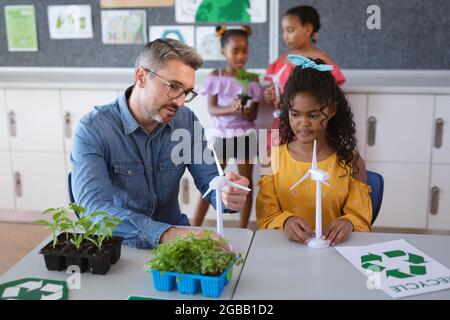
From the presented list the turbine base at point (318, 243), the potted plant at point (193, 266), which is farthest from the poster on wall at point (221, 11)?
the potted plant at point (193, 266)

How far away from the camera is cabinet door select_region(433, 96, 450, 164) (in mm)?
2869

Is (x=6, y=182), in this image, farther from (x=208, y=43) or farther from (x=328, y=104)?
(x=328, y=104)

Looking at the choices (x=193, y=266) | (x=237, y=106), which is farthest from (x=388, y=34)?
(x=193, y=266)

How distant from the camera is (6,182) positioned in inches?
132

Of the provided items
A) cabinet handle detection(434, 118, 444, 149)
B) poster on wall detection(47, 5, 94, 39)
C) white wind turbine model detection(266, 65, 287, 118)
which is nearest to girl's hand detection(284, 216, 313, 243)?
white wind turbine model detection(266, 65, 287, 118)

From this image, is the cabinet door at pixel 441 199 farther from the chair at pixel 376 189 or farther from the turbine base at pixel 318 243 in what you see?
the turbine base at pixel 318 243

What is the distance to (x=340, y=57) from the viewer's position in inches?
122

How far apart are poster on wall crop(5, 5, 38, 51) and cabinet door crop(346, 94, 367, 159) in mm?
1946

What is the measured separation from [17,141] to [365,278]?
2579 millimetres

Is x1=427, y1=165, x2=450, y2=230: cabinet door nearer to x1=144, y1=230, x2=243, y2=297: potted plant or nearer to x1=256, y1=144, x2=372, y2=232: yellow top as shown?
x1=256, y1=144, x2=372, y2=232: yellow top

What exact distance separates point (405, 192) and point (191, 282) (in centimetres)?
214

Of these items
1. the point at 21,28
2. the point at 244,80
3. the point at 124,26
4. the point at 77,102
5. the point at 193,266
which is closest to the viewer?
the point at 193,266

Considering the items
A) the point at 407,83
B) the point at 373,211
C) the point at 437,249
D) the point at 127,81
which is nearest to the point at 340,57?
the point at 407,83
